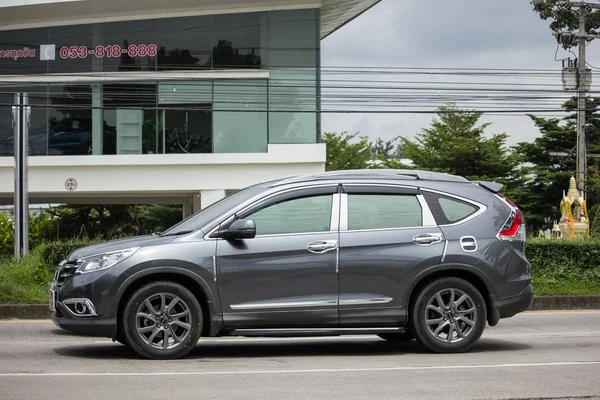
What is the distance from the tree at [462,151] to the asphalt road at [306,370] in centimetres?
4763

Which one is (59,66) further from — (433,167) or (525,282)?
(433,167)

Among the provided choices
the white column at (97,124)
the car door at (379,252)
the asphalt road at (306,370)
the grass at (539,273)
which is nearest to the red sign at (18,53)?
the white column at (97,124)

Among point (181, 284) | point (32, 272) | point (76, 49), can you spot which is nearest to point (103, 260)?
point (181, 284)

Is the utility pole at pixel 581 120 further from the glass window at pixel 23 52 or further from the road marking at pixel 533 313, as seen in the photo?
the road marking at pixel 533 313

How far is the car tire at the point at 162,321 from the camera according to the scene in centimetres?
835

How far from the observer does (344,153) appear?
6253 cm

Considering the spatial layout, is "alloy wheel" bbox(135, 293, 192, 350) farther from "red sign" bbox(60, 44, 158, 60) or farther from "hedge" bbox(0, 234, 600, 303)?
"red sign" bbox(60, 44, 158, 60)

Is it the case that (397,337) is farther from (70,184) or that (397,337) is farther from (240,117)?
(70,184)

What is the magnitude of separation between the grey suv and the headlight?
0.04ft

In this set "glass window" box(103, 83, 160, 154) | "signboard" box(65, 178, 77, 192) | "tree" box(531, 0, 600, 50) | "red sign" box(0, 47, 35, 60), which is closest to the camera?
"glass window" box(103, 83, 160, 154)

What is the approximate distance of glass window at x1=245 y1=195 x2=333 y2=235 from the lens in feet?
28.7

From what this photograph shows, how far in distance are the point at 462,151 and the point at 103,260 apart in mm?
50539

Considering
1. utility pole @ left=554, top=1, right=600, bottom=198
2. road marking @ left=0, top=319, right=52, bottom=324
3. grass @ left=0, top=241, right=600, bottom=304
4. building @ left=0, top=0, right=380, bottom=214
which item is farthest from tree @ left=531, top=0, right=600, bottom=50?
road marking @ left=0, top=319, right=52, bottom=324

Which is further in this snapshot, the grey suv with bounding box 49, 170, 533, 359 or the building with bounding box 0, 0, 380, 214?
the building with bounding box 0, 0, 380, 214
